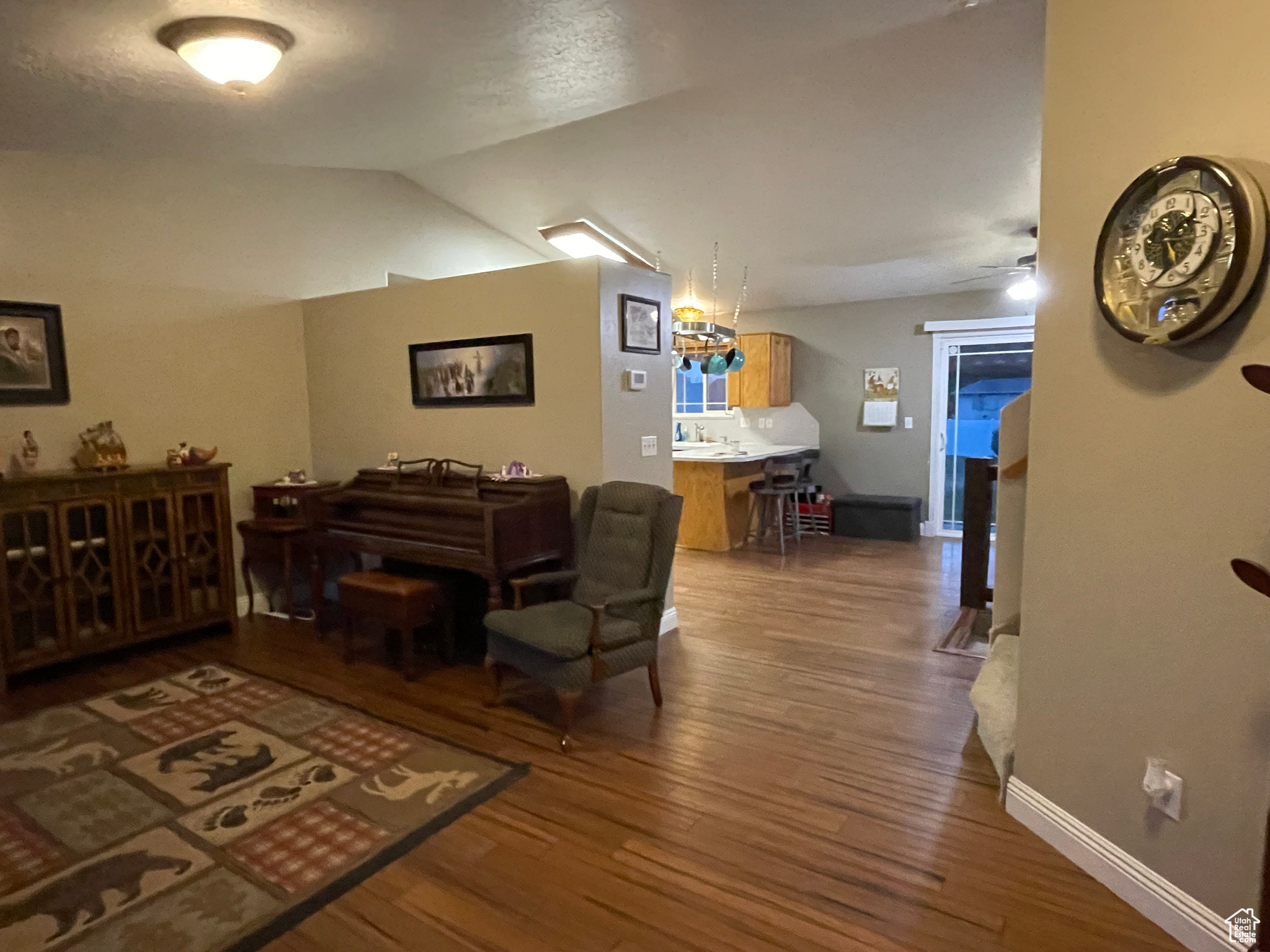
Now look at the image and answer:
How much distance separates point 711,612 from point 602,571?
1.49 m

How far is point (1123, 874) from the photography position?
2.03 meters

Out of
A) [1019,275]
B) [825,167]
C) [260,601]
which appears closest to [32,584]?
[260,601]

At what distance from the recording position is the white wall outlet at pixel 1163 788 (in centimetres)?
189

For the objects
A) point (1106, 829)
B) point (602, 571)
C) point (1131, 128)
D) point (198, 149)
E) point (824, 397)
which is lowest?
point (1106, 829)

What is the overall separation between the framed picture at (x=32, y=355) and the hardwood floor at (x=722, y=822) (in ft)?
4.97

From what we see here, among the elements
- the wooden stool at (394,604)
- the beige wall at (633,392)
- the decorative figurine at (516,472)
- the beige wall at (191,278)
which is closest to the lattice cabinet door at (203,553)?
the beige wall at (191,278)

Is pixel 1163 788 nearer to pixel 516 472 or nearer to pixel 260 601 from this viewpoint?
pixel 516 472

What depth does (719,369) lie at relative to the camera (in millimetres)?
6355

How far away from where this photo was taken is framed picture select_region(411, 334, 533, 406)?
163 inches

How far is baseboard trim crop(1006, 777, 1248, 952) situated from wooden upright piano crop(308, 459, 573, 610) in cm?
232

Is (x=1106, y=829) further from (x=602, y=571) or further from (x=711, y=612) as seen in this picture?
(x=711, y=612)

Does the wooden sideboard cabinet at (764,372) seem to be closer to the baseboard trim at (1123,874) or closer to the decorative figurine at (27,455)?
the baseboard trim at (1123,874)

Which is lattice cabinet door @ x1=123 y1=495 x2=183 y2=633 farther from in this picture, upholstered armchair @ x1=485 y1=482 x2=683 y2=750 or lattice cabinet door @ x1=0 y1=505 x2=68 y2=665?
upholstered armchair @ x1=485 y1=482 x2=683 y2=750

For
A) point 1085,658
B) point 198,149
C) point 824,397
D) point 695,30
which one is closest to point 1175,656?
point 1085,658
